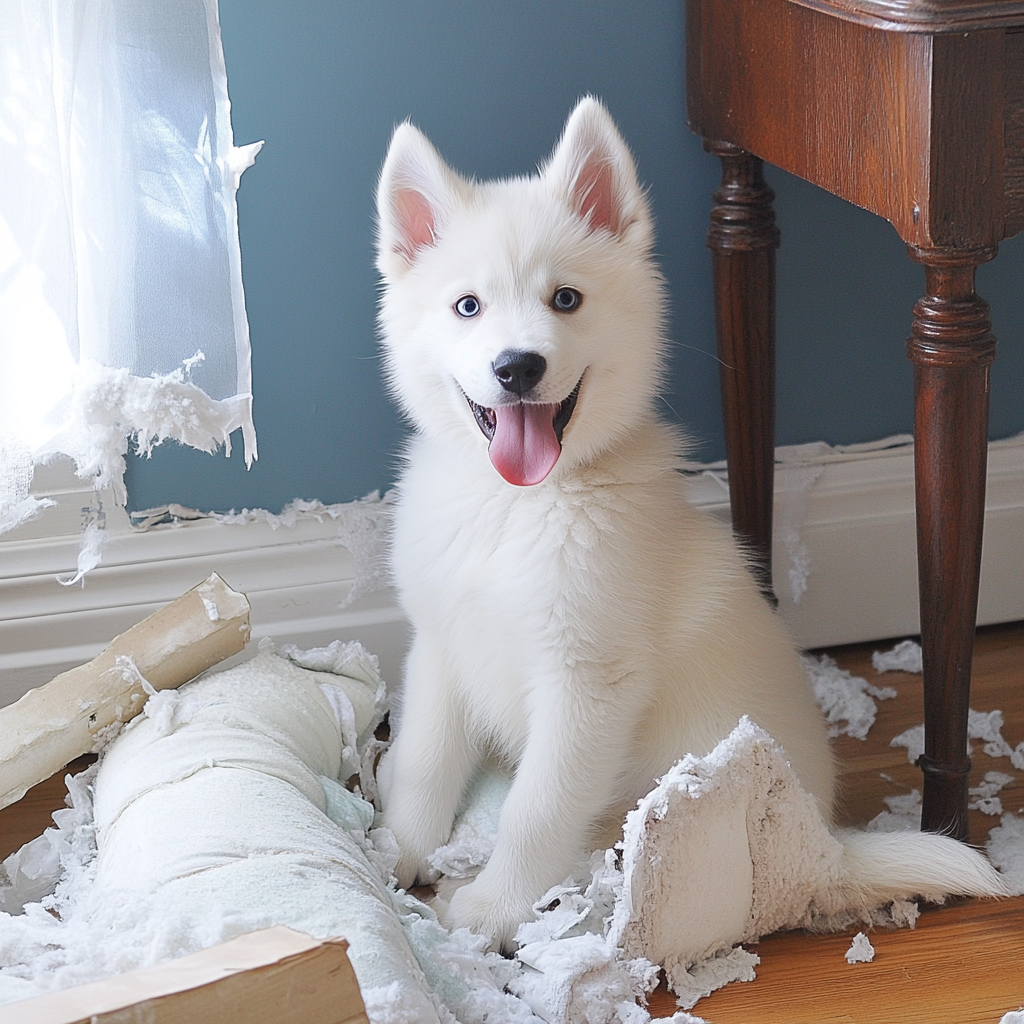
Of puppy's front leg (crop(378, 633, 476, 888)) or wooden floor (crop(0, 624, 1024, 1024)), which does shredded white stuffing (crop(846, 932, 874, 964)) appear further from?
puppy's front leg (crop(378, 633, 476, 888))

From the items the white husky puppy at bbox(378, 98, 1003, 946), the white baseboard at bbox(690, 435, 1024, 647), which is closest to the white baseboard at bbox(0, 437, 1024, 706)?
the white baseboard at bbox(690, 435, 1024, 647)

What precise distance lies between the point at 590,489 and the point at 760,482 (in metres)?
0.43

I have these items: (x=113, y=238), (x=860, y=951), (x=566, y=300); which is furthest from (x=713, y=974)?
(x=113, y=238)

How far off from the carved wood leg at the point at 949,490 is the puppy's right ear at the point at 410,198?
1.75 feet

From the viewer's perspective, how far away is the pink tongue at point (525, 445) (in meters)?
1.27

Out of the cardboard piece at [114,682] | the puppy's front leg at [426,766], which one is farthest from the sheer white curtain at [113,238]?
the puppy's front leg at [426,766]

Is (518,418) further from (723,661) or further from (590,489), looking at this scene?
(723,661)

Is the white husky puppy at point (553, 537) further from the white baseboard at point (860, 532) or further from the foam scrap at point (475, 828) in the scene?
the white baseboard at point (860, 532)

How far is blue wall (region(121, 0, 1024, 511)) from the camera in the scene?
5.35ft

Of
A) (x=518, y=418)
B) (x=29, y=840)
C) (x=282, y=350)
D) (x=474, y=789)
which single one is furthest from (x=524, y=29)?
(x=29, y=840)

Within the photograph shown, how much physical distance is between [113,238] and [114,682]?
0.55 metres

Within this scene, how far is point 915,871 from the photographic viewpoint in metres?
1.28

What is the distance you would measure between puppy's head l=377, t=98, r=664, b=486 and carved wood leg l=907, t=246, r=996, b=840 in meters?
0.32

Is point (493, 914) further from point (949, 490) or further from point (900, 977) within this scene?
point (949, 490)
